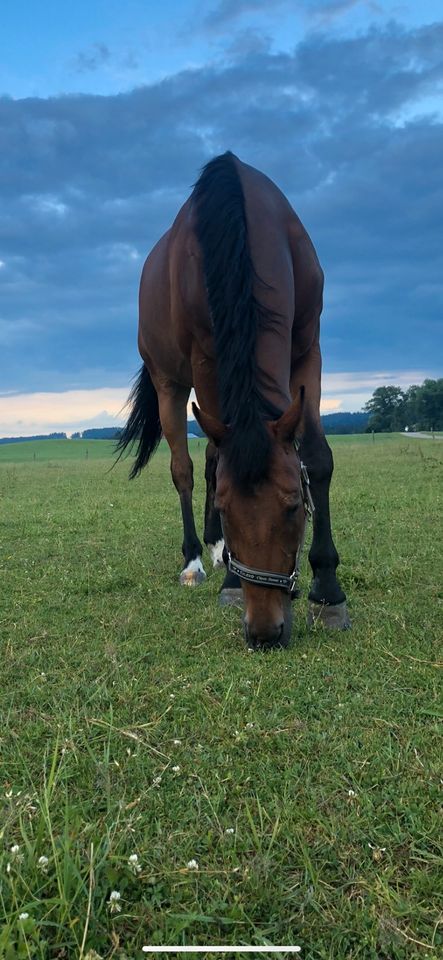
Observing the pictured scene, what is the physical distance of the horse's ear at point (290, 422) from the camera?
3.36m

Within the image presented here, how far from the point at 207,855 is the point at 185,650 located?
1.89 metres

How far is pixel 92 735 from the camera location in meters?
2.71

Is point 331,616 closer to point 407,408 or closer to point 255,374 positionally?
point 255,374

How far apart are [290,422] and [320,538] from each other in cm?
141

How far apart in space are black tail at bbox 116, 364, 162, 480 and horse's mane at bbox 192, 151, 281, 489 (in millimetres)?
3326

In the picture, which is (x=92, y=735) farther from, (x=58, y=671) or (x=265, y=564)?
(x=265, y=564)

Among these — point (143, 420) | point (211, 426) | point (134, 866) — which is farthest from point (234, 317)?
point (143, 420)

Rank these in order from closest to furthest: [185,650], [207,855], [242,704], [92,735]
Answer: [207,855], [92,735], [242,704], [185,650]

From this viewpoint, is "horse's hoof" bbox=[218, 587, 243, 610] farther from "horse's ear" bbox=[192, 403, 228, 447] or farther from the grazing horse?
"horse's ear" bbox=[192, 403, 228, 447]

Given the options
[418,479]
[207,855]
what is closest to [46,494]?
[418,479]

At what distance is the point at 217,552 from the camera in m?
6.64

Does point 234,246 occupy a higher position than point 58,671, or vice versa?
point 234,246

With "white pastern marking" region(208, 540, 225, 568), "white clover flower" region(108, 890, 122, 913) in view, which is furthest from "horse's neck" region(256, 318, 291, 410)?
"white pastern marking" region(208, 540, 225, 568)

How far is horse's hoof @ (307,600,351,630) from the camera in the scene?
4.24 meters
